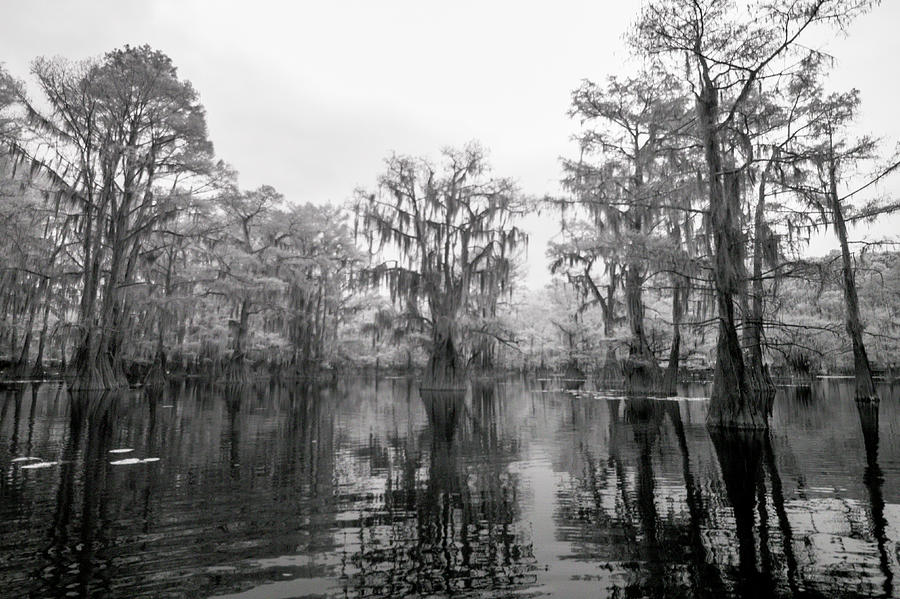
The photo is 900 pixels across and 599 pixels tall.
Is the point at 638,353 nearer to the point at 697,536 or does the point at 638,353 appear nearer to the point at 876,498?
the point at 876,498

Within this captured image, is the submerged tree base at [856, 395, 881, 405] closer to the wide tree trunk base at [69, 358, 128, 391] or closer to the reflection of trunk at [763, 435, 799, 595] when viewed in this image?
the reflection of trunk at [763, 435, 799, 595]

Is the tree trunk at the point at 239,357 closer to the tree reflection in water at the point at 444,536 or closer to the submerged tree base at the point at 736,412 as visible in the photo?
the tree reflection in water at the point at 444,536

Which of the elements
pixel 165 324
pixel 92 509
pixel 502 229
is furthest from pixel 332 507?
pixel 165 324

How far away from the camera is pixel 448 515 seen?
434 centimetres

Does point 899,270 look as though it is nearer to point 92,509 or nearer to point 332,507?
point 332,507

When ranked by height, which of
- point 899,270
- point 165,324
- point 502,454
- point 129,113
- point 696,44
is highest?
point 129,113

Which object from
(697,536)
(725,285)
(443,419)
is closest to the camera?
(697,536)

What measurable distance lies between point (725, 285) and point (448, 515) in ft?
26.2

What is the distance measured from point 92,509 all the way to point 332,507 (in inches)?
81.3

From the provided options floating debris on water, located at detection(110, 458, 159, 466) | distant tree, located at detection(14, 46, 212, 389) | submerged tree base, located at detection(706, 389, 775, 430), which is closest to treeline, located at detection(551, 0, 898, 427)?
submerged tree base, located at detection(706, 389, 775, 430)

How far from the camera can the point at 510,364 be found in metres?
60.2

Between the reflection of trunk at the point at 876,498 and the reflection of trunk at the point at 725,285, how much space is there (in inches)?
70.8

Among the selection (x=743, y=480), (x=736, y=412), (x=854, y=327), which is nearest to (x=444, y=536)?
(x=743, y=480)

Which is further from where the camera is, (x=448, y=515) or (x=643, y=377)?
(x=643, y=377)
